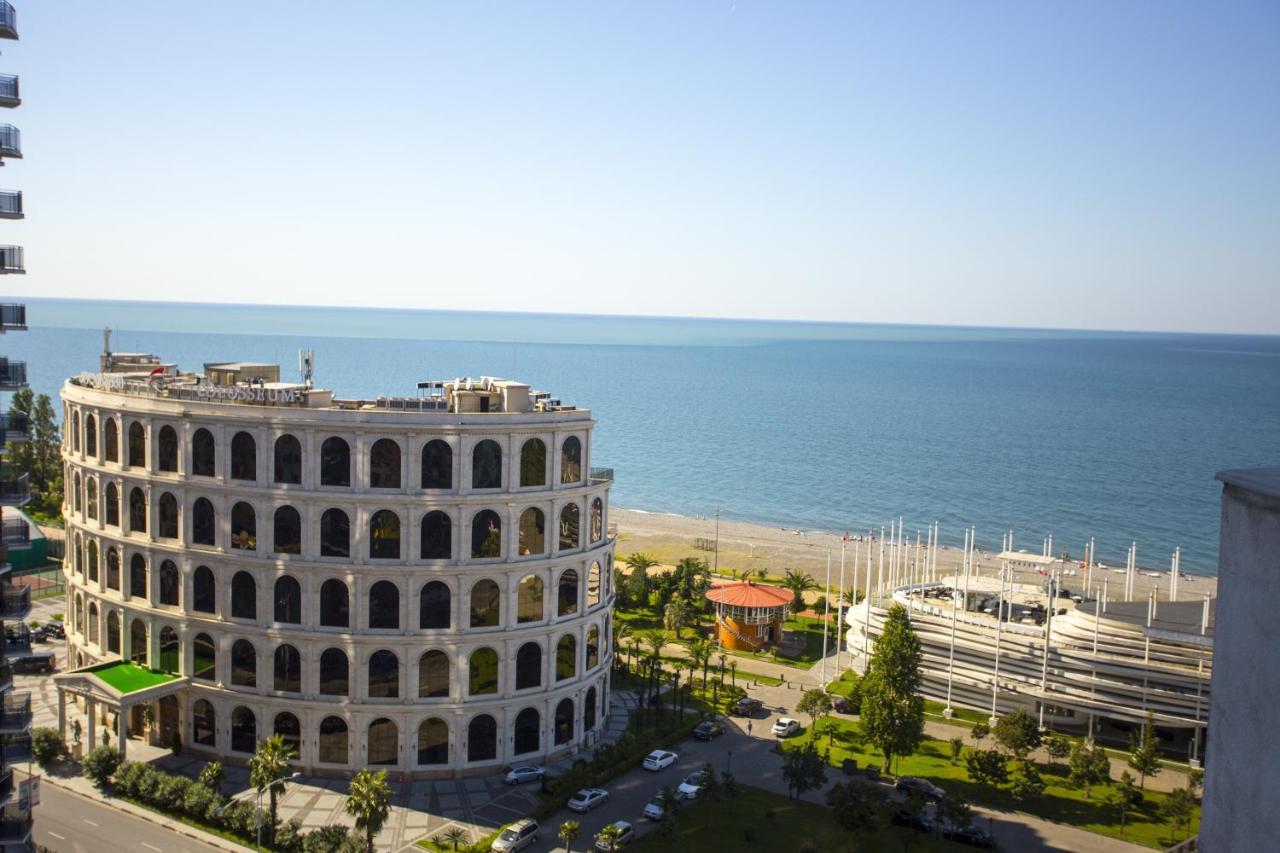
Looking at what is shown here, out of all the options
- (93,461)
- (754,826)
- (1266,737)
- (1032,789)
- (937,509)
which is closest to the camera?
(1266,737)

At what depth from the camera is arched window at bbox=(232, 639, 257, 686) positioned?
6450 cm

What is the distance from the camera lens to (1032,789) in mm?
63500

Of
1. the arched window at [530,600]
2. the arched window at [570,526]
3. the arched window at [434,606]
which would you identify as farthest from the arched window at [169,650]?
the arched window at [570,526]

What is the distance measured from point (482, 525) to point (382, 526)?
5988 mm

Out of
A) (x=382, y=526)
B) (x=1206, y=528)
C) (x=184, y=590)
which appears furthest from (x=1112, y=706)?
(x=1206, y=528)

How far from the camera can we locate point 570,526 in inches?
2665

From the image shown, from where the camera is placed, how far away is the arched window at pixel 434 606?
63.1 metres

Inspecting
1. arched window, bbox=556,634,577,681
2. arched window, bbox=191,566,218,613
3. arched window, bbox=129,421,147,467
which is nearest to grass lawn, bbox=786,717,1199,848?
arched window, bbox=556,634,577,681

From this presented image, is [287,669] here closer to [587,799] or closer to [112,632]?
[112,632]

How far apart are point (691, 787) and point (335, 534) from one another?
87.4ft

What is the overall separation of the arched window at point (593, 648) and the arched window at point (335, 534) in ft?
58.2

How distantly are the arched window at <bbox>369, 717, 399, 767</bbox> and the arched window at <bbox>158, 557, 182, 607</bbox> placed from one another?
15.8 meters

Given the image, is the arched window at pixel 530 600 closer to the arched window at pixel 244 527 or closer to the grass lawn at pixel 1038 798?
the arched window at pixel 244 527

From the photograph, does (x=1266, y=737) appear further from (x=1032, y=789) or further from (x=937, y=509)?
(x=937, y=509)
